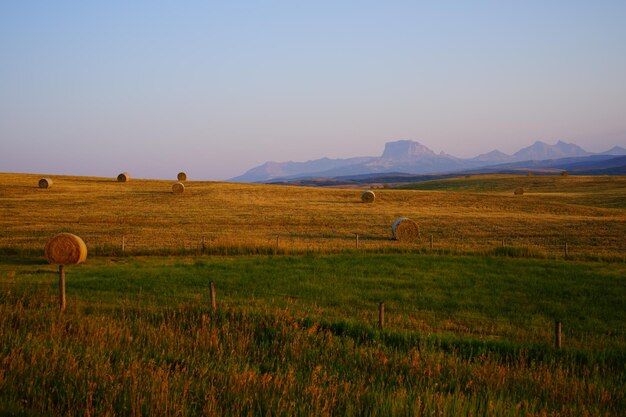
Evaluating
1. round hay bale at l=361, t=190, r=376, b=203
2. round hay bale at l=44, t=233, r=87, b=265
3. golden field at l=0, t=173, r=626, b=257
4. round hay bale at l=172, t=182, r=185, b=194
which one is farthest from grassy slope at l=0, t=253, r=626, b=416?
round hay bale at l=172, t=182, r=185, b=194

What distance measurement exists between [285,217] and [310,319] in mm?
32792

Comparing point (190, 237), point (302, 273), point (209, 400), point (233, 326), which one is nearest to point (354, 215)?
point (190, 237)

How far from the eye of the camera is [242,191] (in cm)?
6725

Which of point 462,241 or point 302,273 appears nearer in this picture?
point 302,273

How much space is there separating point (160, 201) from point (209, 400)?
166 ft

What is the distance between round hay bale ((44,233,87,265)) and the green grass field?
0.63m

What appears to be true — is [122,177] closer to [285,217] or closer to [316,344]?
[285,217]

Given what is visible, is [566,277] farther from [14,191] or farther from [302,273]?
[14,191]

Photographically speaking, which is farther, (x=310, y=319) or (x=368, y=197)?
(x=368, y=197)

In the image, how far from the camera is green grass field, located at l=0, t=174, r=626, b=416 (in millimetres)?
6688

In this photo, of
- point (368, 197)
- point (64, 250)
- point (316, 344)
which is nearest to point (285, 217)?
point (368, 197)

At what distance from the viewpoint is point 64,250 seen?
23.9m

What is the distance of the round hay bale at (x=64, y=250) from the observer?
23.9 meters

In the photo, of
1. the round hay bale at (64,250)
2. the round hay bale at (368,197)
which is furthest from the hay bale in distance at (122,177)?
the round hay bale at (64,250)
